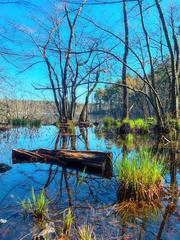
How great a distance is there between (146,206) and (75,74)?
60.5 ft

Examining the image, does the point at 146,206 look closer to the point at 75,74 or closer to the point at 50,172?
the point at 50,172

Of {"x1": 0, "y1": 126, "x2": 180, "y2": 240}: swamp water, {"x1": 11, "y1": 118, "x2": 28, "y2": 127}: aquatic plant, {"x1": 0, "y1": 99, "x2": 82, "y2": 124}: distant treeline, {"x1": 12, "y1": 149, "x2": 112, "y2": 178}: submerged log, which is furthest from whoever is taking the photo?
{"x1": 0, "y1": 99, "x2": 82, "y2": 124}: distant treeline

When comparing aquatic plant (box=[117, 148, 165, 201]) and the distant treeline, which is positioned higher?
the distant treeline

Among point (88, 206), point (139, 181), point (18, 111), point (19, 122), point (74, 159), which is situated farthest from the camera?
point (18, 111)

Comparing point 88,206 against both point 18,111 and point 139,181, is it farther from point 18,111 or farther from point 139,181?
point 18,111

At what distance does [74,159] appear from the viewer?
592 cm

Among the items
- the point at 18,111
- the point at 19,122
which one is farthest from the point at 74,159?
the point at 18,111

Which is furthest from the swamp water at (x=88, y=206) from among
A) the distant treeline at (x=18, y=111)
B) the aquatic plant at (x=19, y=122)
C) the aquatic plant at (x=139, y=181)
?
the distant treeline at (x=18, y=111)

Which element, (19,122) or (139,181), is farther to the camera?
(19,122)

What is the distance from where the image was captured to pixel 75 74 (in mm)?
21250

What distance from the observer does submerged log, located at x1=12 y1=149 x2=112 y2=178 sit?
17.9ft

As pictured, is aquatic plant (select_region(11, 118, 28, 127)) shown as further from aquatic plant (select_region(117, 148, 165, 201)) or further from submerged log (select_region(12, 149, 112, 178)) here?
aquatic plant (select_region(117, 148, 165, 201))

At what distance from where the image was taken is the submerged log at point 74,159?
5458 millimetres

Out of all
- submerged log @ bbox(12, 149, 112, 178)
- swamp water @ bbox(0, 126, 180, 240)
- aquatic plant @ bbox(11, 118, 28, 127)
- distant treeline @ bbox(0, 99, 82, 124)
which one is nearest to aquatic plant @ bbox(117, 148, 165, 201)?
swamp water @ bbox(0, 126, 180, 240)
